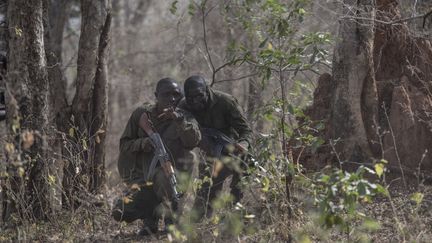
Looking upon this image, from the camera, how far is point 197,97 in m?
7.70

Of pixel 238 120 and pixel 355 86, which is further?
pixel 355 86

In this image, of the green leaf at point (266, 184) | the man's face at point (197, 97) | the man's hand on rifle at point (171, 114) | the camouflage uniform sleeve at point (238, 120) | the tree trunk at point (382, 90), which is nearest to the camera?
the green leaf at point (266, 184)

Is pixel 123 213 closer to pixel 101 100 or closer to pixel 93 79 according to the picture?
pixel 101 100

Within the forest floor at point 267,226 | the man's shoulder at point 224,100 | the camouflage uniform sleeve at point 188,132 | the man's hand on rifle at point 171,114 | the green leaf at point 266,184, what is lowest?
the forest floor at point 267,226

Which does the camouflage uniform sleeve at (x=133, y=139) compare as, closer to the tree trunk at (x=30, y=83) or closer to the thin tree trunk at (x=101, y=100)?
the tree trunk at (x=30, y=83)

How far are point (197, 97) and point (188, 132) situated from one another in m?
0.51

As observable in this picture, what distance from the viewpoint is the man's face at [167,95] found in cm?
745

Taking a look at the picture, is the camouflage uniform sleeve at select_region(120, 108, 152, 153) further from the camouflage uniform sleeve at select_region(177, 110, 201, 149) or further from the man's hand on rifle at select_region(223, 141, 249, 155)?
the man's hand on rifle at select_region(223, 141, 249, 155)

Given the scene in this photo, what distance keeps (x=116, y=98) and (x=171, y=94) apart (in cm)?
1465

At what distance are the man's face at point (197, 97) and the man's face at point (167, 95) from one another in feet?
0.66

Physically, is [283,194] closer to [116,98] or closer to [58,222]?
[58,222]

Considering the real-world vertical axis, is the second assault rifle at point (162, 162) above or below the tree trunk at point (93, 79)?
below

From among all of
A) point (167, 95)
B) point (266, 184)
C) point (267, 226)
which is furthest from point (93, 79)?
point (266, 184)

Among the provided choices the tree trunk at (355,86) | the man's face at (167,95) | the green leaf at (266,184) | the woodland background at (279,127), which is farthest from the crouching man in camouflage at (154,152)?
the tree trunk at (355,86)
